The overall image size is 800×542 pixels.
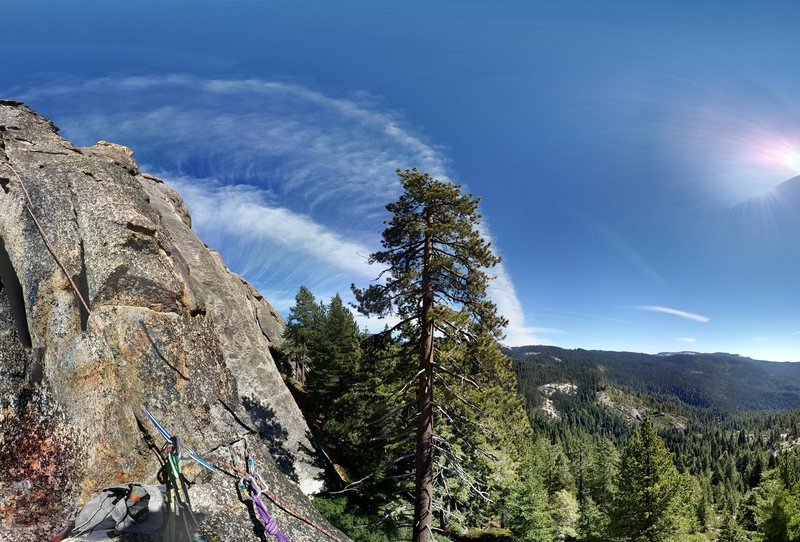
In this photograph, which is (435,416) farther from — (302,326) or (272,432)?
(302,326)

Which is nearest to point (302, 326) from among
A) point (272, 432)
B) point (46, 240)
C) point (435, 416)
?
point (272, 432)

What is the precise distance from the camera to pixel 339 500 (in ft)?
64.9

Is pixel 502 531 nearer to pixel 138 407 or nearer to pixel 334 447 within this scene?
pixel 334 447

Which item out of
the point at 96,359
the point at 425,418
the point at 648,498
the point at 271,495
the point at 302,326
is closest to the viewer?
the point at 96,359

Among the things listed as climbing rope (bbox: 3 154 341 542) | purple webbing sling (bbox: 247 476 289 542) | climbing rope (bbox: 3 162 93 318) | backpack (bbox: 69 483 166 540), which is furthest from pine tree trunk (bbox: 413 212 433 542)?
climbing rope (bbox: 3 162 93 318)

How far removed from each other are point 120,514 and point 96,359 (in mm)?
3109

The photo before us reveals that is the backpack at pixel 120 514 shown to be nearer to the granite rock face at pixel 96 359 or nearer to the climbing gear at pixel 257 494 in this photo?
the granite rock face at pixel 96 359

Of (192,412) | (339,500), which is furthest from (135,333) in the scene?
(339,500)

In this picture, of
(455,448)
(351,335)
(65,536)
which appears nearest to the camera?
(65,536)

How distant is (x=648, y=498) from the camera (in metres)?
26.9

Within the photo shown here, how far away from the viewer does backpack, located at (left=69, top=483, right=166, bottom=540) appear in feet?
18.8

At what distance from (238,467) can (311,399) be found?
26.0 m

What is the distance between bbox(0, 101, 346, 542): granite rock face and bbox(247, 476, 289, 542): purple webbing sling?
0.27 m

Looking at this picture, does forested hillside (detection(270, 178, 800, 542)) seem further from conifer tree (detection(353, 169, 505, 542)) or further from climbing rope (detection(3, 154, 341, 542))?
climbing rope (detection(3, 154, 341, 542))
